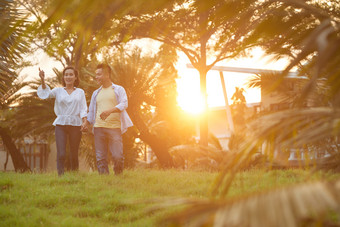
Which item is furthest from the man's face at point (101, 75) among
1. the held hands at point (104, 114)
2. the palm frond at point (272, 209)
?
the palm frond at point (272, 209)

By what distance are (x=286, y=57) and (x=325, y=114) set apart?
70cm

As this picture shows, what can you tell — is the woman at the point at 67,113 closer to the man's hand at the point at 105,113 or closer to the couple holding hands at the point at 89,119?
the couple holding hands at the point at 89,119

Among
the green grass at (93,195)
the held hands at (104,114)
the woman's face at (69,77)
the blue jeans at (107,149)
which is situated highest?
the woman's face at (69,77)

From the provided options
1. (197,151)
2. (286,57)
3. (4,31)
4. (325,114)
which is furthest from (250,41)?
(197,151)

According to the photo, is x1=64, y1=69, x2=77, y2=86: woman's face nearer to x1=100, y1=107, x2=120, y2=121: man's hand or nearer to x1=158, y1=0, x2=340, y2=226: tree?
x1=100, y1=107, x2=120, y2=121: man's hand

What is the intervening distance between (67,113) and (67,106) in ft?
0.38

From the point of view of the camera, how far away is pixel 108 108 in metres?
8.28

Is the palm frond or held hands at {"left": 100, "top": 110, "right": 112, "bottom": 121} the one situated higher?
held hands at {"left": 100, "top": 110, "right": 112, "bottom": 121}

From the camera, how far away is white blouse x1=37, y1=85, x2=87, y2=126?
813 cm

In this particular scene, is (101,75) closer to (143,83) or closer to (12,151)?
(143,83)

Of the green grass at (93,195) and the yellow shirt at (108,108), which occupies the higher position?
the yellow shirt at (108,108)

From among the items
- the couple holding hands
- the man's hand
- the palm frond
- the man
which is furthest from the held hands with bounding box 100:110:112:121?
the palm frond

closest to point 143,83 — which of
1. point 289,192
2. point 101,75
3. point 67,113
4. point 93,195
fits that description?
point 101,75

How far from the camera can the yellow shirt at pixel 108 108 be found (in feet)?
27.1
